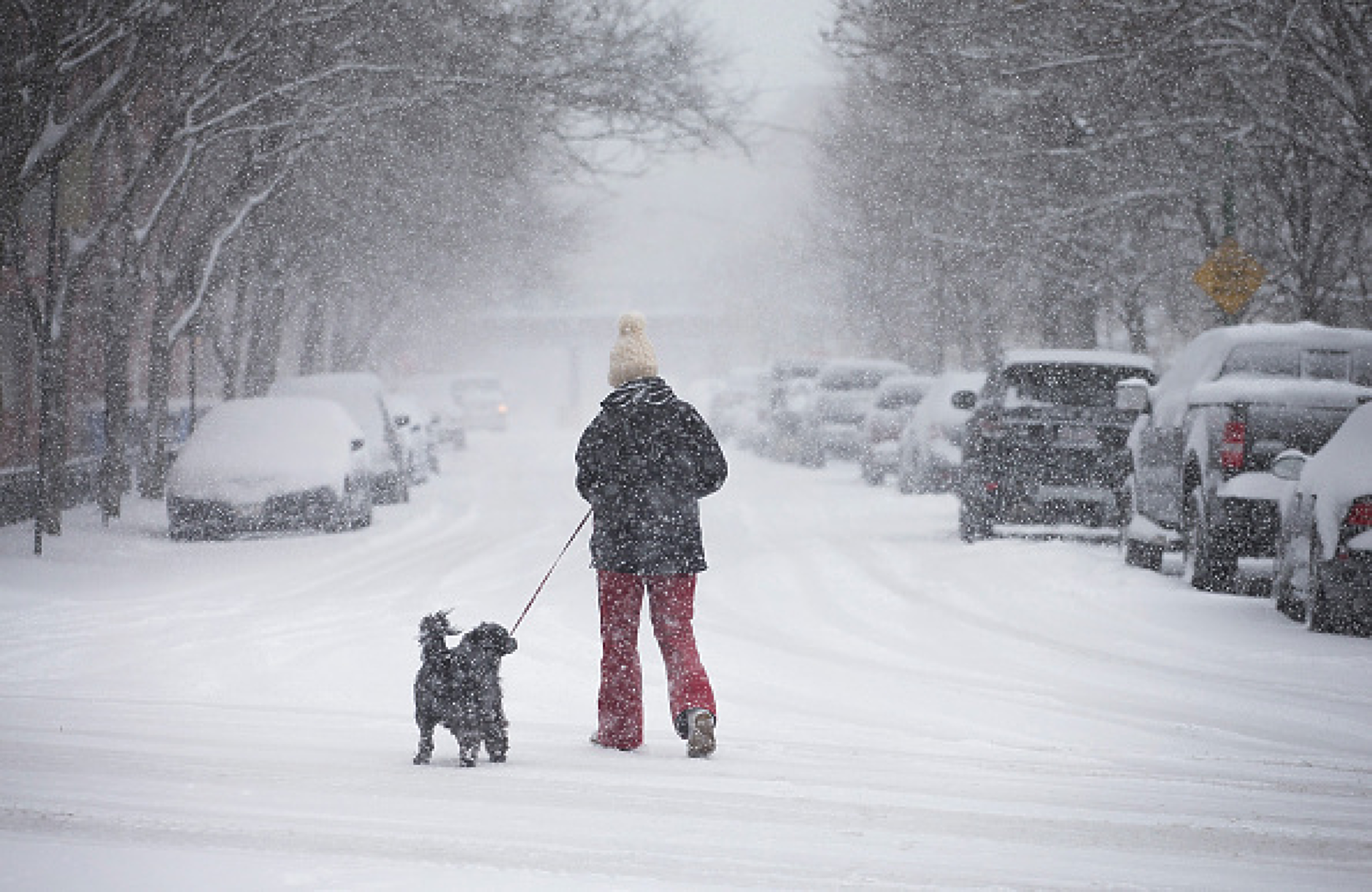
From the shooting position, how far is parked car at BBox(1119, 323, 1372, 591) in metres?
13.9

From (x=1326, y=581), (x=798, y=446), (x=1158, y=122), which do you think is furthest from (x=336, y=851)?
(x=798, y=446)

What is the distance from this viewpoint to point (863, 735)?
26.5ft

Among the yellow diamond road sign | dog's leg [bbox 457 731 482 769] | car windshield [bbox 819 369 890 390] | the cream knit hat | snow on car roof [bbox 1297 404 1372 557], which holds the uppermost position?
the yellow diamond road sign

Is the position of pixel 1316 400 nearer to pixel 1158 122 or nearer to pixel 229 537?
pixel 1158 122

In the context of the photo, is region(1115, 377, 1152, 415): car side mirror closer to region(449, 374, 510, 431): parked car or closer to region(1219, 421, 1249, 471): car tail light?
region(1219, 421, 1249, 471): car tail light

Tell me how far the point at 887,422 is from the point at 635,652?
80.1ft

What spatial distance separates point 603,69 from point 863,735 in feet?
53.2

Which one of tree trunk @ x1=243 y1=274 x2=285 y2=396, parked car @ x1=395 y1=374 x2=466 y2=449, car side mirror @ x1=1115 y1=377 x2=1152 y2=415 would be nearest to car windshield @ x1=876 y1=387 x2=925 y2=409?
tree trunk @ x1=243 y1=274 x2=285 y2=396

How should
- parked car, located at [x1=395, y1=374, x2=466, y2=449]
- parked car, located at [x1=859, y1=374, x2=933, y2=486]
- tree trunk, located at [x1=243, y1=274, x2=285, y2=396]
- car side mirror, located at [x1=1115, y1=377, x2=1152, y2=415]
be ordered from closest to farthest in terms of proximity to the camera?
car side mirror, located at [x1=1115, y1=377, x2=1152, y2=415]
parked car, located at [x1=859, y1=374, x2=933, y2=486]
tree trunk, located at [x1=243, y1=274, x2=285, y2=396]
parked car, located at [x1=395, y1=374, x2=466, y2=449]

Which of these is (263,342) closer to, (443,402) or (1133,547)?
(443,402)

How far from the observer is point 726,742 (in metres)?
7.90

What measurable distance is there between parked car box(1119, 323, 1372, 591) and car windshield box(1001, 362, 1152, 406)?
3.22 m

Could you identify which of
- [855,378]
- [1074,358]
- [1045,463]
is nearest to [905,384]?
[855,378]

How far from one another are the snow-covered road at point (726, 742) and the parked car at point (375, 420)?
31.0ft
